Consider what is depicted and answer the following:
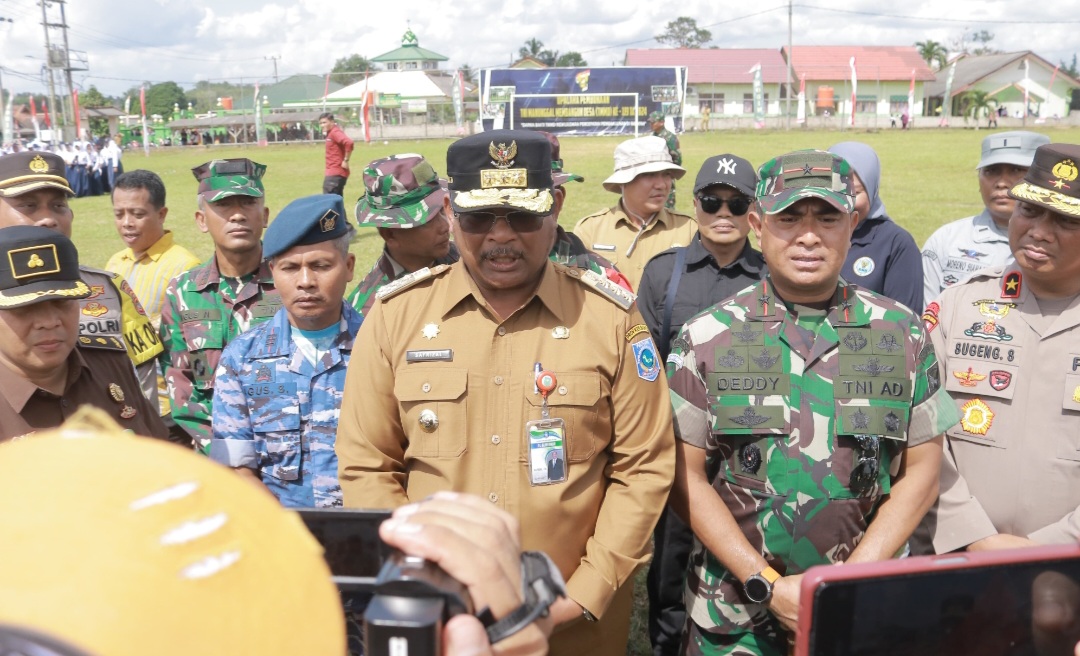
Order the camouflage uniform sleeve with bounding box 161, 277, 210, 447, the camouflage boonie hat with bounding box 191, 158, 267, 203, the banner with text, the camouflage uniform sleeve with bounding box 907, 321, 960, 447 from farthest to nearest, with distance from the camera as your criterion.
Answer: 1. the banner with text
2. the camouflage boonie hat with bounding box 191, 158, 267, 203
3. the camouflage uniform sleeve with bounding box 161, 277, 210, 447
4. the camouflage uniform sleeve with bounding box 907, 321, 960, 447

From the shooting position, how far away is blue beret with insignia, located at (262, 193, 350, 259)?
305 cm

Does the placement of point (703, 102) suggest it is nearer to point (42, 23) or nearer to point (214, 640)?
point (42, 23)

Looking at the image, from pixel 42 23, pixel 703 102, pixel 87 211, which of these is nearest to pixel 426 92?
pixel 703 102

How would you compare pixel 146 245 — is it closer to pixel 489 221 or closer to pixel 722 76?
pixel 489 221

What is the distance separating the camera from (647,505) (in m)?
2.38

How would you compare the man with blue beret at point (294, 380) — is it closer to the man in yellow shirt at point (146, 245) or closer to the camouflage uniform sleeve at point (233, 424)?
the camouflage uniform sleeve at point (233, 424)

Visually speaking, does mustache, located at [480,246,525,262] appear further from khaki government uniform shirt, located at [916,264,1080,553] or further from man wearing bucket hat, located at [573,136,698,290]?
man wearing bucket hat, located at [573,136,698,290]

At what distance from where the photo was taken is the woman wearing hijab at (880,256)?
166 inches

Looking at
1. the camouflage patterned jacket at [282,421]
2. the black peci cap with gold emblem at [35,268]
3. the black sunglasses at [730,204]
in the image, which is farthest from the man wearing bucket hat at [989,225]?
the black peci cap with gold emblem at [35,268]

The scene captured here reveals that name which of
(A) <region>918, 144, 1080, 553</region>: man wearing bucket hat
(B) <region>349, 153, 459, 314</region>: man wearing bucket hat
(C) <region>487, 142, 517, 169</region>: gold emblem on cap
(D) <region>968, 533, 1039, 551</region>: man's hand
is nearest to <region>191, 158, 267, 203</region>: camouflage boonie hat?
(B) <region>349, 153, 459, 314</region>: man wearing bucket hat

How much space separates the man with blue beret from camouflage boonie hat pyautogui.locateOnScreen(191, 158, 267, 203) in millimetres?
1148

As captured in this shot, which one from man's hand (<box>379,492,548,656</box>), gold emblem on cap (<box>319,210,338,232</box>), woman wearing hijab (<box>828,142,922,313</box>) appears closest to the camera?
man's hand (<box>379,492,548,656</box>)

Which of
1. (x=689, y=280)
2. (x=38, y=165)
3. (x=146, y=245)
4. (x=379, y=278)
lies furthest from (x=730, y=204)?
(x=38, y=165)

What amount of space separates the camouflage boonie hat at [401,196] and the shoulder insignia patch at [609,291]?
146 cm
